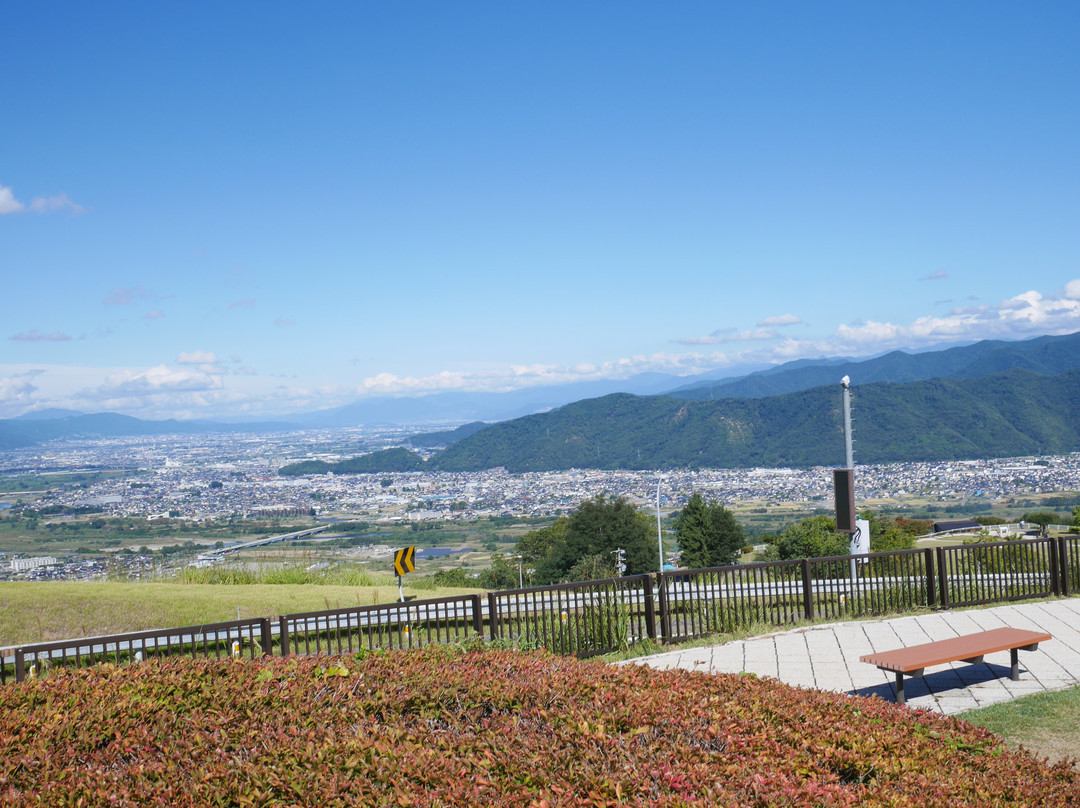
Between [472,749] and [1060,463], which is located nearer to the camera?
[472,749]

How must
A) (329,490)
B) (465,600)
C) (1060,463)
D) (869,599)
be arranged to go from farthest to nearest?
1. (329,490)
2. (1060,463)
3. (869,599)
4. (465,600)

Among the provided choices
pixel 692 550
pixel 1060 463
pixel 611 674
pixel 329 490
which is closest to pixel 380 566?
pixel 692 550

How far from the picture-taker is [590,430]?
139500 millimetres

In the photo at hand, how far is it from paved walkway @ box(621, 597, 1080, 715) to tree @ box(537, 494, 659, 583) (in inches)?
996

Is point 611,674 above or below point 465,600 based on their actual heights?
above

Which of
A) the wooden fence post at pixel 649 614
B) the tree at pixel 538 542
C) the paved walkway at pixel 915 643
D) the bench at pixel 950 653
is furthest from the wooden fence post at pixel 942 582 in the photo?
the tree at pixel 538 542

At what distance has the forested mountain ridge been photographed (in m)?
110

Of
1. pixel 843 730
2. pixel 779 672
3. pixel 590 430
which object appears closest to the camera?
pixel 843 730

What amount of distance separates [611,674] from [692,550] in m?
35.1

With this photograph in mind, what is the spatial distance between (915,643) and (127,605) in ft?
39.5

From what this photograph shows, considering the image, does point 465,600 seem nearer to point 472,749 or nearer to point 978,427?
point 472,749

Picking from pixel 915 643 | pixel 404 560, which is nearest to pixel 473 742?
pixel 915 643

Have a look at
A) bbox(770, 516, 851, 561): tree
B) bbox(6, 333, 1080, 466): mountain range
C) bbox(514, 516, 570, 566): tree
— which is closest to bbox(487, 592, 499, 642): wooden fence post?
bbox(770, 516, 851, 561): tree

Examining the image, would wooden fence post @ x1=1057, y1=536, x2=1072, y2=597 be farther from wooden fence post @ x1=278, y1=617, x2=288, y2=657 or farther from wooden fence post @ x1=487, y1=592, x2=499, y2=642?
wooden fence post @ x1=278, y1=617, x2=288, y2=657
